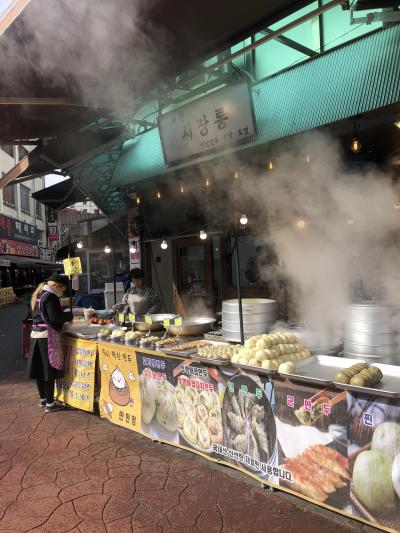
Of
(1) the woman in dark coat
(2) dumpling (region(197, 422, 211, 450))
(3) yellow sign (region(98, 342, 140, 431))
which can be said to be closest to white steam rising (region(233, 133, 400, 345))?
(2) dumpling (region(197, 422, 211, 450))

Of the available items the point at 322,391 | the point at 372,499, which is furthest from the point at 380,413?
the point at 372,499

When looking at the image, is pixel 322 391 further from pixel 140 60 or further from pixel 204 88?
pixel 204 88

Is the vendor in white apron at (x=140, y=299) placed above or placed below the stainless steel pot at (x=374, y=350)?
above

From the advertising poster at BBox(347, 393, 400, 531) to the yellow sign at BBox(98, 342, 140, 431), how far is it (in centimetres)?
247


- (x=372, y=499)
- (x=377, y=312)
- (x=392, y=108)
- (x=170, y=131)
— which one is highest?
(x=170, y=131)

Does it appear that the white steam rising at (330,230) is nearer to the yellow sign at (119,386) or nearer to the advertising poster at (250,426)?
the advertising poster at (250,426)

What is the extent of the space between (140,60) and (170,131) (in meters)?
2.96

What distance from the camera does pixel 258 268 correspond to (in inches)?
298

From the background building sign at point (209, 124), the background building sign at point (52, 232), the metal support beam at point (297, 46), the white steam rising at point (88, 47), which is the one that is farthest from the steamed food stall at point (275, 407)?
the background building sign at point (52, 232)

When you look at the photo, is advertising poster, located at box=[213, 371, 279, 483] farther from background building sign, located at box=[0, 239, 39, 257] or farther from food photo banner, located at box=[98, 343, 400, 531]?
background building sign, located at box=[0, 239, 39, 257]

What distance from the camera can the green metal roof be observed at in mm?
4414

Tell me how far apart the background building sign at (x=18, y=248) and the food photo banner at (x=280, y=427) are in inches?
888

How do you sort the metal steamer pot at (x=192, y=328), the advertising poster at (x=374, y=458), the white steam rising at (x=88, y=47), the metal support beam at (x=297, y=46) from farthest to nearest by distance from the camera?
the metal support beam at (x=297, y=46), the metal steamer pot at (x=192, y=328), the white steam rising at (x=88, y=47), the advertising poster at (x=374, y=458)

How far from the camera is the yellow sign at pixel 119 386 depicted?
4.34 metres
